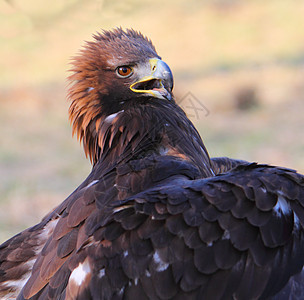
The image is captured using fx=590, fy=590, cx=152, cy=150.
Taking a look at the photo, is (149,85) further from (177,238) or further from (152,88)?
(177,238)

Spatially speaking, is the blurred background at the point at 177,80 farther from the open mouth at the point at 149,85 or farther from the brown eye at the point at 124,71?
the open mouth at the point at 149,85

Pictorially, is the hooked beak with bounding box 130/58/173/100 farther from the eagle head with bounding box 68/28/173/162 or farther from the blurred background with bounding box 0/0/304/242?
the blurred background with bounding box 0/0/304/242

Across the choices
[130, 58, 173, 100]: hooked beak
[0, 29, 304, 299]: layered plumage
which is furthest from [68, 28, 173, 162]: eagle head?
[0, 29, 304, 299]: layered plumage

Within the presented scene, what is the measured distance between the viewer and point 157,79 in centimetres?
342

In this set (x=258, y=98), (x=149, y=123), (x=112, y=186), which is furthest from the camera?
(x=258, y=98)

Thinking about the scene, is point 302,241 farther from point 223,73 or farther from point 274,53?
point 274,53

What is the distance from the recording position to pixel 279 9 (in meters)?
19.3

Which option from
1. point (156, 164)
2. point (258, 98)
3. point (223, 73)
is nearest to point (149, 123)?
point (156, 164)

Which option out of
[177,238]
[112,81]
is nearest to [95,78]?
[112,81]

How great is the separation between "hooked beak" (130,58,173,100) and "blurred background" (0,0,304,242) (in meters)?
0.38

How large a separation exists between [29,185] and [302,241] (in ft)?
22.8

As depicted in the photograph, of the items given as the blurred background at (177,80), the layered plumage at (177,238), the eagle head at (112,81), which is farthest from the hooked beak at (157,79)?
the layered plumage at (177,238)

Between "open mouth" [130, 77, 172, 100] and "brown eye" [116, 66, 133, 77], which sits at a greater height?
"brown eye" [116, 66, 133, 77]

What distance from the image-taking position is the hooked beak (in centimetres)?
334
